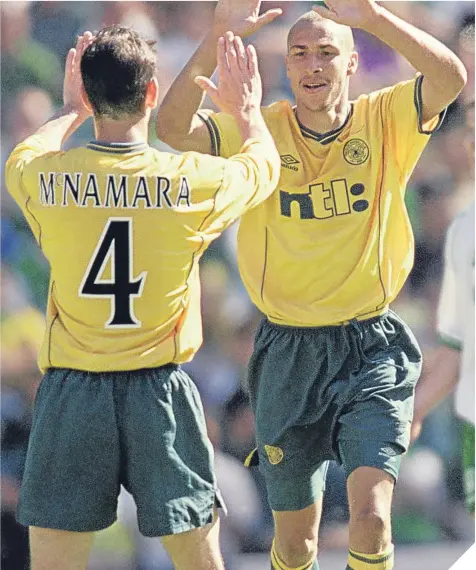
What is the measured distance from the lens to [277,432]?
13.4 feet

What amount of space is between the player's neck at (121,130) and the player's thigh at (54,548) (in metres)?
1.13

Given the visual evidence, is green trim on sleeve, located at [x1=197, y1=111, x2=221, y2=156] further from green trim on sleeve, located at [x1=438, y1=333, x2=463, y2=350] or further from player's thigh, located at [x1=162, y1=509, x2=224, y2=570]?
green trim on sleeve, located at [x1=438, y1=333, x2=463, y2=350]

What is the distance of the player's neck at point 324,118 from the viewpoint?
405 cm

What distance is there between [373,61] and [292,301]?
4.50 ft

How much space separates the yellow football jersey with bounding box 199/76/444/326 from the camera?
3941 mm

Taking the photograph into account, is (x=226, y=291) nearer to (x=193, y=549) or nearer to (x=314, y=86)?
(x=314, y=86)

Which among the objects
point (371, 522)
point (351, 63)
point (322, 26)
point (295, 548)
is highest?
point (322, 26)

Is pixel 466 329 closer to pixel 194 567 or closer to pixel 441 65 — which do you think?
pixel 441 65

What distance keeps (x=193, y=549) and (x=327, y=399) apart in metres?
0.79

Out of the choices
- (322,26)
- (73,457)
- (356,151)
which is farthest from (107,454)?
(322,26)

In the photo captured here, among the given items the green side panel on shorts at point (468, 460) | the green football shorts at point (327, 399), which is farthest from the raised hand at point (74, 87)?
the green side panel on shorts at point (468, 460)

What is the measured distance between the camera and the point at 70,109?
3771 millimetres

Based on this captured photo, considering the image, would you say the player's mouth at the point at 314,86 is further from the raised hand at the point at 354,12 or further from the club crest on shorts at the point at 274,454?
the club crest on shorts at the point at 274,454

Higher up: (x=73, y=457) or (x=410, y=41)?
(x=410, y=41)
